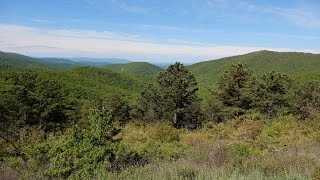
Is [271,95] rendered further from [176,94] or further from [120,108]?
[120,108]

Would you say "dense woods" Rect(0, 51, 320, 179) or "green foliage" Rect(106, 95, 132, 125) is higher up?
"dense woods" Rect(0, 51, 320, 179)

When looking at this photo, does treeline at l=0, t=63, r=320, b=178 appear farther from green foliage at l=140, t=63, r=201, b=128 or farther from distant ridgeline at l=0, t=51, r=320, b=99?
distant ridgeline at l=0, t=51, r=320, b=99

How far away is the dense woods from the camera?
6.55m

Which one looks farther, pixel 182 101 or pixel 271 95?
pixel 182 101

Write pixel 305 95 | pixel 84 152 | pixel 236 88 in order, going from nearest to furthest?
pixel 84 152, pixel 236 88, pixel 305 95

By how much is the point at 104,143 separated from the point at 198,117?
42702 mm

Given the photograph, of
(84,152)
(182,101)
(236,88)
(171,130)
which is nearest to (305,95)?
(236,88)

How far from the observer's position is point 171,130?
19.2 metres

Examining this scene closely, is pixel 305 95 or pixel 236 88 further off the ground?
pixel 236 88

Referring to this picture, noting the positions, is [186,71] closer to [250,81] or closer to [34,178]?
[250,81]

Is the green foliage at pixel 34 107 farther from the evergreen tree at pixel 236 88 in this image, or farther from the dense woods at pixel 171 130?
the evergreen tree at pixel 236 88

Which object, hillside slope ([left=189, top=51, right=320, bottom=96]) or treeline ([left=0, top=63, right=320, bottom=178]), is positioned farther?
hillside slope ([left=189, top=51, right=320, bottom=96])

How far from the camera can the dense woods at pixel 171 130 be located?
21.5ft

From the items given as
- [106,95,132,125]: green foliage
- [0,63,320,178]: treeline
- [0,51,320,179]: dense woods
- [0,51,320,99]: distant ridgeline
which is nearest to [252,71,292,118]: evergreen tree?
[0,63,320,178]: treeline
